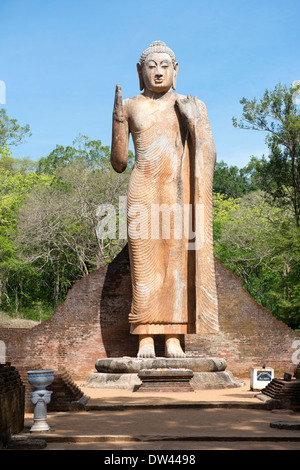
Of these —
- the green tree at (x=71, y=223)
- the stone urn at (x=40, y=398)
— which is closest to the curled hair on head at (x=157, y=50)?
the stone urn at (x=40, y=398)

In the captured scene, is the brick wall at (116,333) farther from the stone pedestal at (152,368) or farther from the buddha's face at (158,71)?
the buddha's face at (158,71)

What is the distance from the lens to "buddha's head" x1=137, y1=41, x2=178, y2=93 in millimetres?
13922

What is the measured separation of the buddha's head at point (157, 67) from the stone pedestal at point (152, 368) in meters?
5.55

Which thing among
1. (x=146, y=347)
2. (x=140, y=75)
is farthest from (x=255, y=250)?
(x=146, y=347)

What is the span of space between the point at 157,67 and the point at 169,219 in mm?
3142

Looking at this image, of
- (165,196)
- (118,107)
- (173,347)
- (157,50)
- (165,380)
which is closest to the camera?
(165,380)

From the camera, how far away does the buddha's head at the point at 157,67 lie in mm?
13922

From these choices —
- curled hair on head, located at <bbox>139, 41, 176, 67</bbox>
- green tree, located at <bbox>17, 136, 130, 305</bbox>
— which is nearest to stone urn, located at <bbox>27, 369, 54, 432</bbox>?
curled hair on head, located at <bbox>139, 41, 176, 67</bbox>

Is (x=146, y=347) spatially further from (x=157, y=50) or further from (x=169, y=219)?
(x=157, y=50)

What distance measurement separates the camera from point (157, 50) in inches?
551

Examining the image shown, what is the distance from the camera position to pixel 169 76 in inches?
551

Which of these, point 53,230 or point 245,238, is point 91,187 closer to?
point 53,230

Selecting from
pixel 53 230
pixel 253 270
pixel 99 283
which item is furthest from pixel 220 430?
pixel 253 270

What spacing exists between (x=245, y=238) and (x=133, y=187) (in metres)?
18.0
